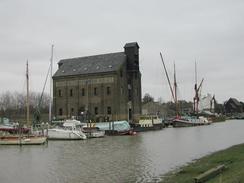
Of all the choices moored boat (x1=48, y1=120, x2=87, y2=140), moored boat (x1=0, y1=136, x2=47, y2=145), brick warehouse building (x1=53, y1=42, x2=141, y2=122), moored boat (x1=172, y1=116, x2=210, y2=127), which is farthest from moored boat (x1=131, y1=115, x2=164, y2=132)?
moored boat (x1=0, y1=136, x2=47, y2=145)

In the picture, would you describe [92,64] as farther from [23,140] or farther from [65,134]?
[23,140]

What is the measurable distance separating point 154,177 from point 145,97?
16384 centimetres

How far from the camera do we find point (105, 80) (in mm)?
82750

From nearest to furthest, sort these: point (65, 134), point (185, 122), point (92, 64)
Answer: point (65, 134) < point (92, 64) < point (185, 122)

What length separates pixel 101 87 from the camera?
273ft

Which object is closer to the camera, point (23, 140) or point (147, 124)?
point (23, 140)

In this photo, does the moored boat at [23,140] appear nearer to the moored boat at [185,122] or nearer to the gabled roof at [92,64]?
the gabled roof at [92,64]

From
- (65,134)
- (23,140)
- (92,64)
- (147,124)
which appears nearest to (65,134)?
(65,134)

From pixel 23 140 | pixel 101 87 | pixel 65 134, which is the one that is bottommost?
pixel 23 140

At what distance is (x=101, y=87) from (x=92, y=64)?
6.06 meters

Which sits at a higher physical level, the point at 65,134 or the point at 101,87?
the point at 101,87

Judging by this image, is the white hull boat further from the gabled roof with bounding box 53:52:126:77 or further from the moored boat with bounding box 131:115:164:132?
the gabled roof with bounding box 53:52:126:77

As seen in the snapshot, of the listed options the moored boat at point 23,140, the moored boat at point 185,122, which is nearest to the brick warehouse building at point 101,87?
the moored boat at point 185,122

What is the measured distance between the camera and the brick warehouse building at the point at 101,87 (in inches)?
A: 3233
